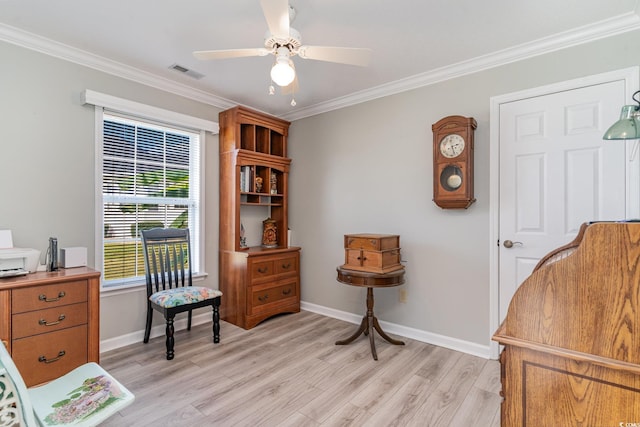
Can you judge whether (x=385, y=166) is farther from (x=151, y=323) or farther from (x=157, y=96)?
(x=151, y=323)

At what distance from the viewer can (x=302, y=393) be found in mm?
2195

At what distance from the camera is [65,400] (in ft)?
4.19

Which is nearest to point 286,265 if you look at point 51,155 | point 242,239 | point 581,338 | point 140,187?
point 242,239

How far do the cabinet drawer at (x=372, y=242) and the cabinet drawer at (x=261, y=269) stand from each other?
3.63 feet

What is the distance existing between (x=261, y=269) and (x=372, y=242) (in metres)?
1.40

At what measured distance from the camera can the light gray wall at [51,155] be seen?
7.77 ft

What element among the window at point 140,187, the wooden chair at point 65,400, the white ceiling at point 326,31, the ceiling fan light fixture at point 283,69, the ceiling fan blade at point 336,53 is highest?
the white ceiling at point 326,31

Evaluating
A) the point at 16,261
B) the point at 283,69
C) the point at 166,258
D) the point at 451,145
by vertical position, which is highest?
the point at 283,69

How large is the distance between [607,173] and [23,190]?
429 centimetres

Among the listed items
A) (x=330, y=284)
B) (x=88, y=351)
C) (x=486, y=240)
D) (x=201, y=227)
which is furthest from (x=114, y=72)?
(x=486, y=240)

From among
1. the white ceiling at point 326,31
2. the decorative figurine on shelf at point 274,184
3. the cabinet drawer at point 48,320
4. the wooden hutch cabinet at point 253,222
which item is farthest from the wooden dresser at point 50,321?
the decorative figurine on shelf at point 274,184

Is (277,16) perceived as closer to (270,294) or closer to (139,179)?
(139,179)

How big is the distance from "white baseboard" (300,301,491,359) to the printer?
2.76 m

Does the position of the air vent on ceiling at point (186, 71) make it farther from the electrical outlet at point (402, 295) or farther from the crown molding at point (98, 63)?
the electrical outlet at point (402, 295)
